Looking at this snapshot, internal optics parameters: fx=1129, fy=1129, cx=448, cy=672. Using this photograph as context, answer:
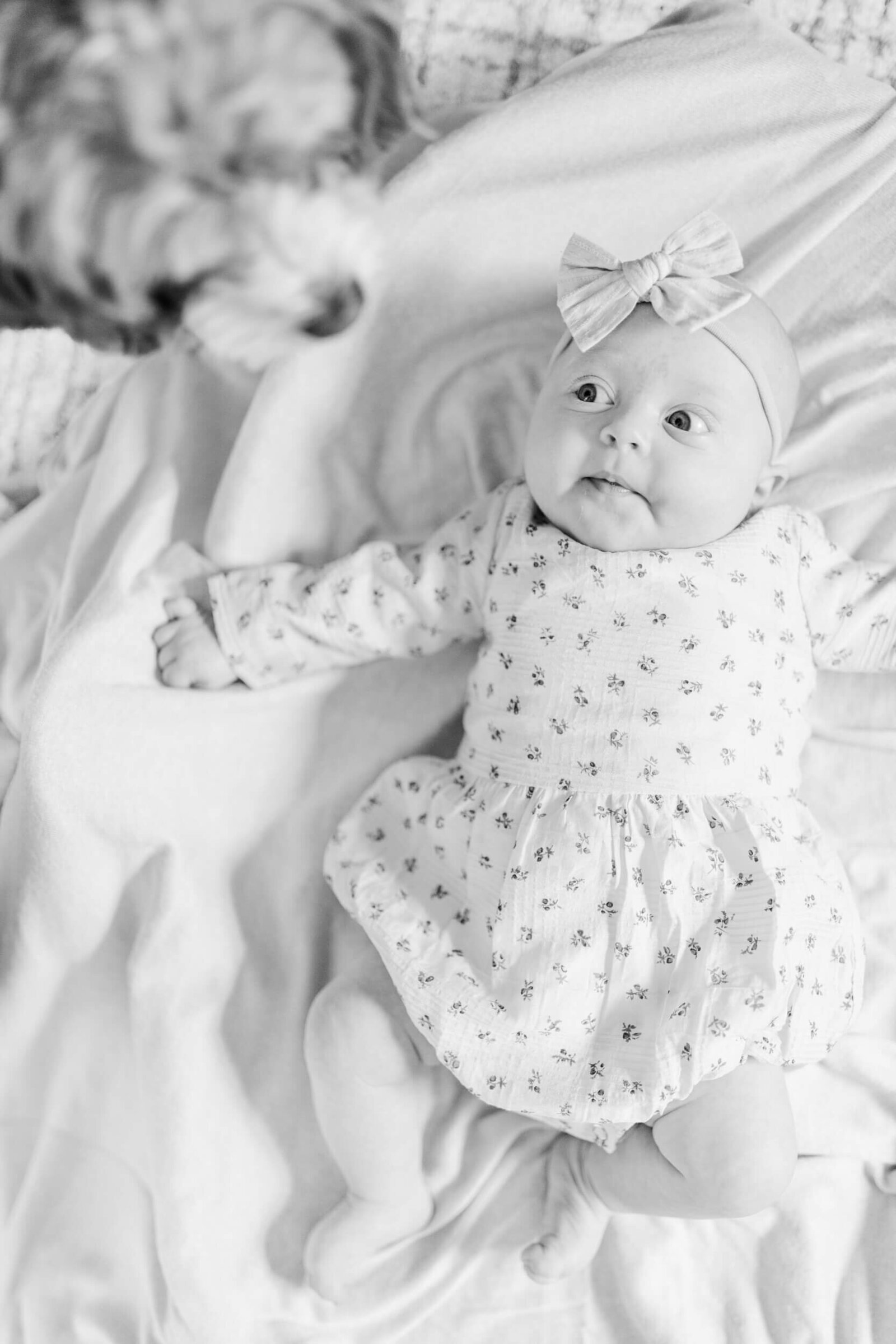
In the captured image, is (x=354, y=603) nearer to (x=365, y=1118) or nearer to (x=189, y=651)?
(x=189, y=651)

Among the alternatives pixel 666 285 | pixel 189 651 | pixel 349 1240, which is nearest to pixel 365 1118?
pixel 349 1240

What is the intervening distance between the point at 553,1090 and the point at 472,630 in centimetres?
45

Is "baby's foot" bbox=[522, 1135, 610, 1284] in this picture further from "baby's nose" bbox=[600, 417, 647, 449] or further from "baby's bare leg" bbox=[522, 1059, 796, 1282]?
"baby's nose" bbox=[600, 417, 647, 449]

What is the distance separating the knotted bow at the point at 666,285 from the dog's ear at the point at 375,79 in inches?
25.5

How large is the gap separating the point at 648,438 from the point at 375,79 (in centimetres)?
68

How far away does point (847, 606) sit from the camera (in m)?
1.14

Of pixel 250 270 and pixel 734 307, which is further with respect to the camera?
pixel 734 307

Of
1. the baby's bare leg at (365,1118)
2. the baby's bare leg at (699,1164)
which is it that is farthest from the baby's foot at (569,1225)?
the baby's bare leg at (365,1118)

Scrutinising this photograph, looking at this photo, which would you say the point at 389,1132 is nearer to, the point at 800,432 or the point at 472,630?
the point at 472,630

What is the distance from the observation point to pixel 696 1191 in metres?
0.99

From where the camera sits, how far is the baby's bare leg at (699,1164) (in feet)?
3.20

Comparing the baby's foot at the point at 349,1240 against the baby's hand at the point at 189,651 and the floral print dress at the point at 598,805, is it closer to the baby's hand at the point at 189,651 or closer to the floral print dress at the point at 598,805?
the floral print dress at the point at 598,805

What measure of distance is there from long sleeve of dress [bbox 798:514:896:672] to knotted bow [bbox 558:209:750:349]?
0.84 ft

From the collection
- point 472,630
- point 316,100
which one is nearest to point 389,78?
point 316,100
